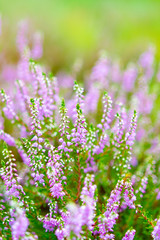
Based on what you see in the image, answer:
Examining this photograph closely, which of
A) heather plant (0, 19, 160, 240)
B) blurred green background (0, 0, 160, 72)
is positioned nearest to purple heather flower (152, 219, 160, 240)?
heather plant (0, 19, 160, 240)

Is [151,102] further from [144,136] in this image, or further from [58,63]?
[58,63]

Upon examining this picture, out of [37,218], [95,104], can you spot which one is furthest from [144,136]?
[37,218]

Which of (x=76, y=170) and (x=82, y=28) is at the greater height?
(x=82, y=28)

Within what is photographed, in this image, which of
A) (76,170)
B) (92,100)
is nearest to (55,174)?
(76,170)

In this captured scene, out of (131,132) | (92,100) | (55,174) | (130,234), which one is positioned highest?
(92,100)

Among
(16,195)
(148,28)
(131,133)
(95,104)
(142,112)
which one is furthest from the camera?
(148,28)

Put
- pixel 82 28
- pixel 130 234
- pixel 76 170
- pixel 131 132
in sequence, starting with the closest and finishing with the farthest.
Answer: pixel 130 234, pixel 131 132, pixel 76 170, pixel 82 28

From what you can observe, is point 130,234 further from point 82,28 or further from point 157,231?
point 82,28
